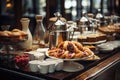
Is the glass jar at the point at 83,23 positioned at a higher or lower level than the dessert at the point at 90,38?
higher

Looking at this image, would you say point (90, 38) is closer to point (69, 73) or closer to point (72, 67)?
point (72, 67)

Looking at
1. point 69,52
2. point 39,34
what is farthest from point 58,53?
point 39,34

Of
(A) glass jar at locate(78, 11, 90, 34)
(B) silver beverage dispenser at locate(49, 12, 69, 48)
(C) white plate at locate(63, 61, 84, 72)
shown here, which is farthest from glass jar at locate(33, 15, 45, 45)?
(C) white plate at locate(63, 61, 84, 72)

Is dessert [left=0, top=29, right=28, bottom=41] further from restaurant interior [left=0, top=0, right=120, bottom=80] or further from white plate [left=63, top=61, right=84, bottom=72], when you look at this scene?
white plate [left=63, top=61, right=84, bottom=72]

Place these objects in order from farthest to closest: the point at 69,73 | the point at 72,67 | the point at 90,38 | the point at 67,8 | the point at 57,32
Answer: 1. the point at 67,8
2. the point at 90,38
3. the point at 57,32
4. the point at 72,67
5. the point at 69,73

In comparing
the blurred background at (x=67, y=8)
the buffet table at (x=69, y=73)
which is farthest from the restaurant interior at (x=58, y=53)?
the blurred background at (x=67, y=8)

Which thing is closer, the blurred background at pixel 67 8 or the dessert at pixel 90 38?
the dessert at pixel 90 38

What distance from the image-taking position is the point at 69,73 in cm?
188

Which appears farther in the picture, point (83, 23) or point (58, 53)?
point (83, 23)

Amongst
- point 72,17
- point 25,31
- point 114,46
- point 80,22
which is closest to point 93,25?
point 80,22

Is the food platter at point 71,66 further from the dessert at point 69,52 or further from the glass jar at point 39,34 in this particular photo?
the glass jar at point 39,34

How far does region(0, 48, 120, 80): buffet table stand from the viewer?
1.82 meters

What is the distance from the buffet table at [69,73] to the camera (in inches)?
71.8

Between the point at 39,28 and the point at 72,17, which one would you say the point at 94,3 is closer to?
the point at 72,17
